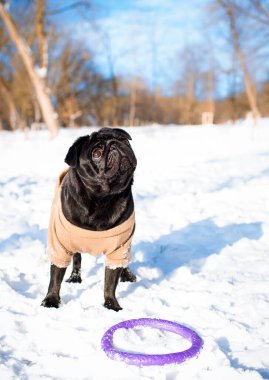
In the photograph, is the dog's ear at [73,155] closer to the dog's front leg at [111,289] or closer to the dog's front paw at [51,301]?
the dog's front leg at [111,289]

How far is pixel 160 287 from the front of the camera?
351 cm

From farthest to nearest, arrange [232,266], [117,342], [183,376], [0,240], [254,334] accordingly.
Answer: [0,240] < [232,266] < [254,334] < [117,342] < [183,376]

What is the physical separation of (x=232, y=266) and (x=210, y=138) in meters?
11.3

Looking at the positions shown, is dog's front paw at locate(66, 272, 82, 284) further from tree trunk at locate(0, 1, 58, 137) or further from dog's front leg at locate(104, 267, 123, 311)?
tree trunk at locate(0, 1, 58, 137)

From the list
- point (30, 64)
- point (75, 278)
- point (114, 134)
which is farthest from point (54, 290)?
point (30, 64)

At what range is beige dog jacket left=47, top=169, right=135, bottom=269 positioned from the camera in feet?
9.59

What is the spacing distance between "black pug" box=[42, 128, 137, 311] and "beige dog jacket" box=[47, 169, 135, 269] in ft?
0.12

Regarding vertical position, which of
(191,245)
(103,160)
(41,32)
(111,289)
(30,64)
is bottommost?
(191,245)

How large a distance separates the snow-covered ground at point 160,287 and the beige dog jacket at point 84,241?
0.35 meters

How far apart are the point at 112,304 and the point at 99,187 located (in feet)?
2.96

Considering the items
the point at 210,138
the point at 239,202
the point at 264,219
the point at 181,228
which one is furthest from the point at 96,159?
the point at 210,138

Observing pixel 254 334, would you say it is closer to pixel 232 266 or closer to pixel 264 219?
pixel 232 266

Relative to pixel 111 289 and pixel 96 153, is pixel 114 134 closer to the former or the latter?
pixel 96 153

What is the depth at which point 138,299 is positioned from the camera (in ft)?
10.6
